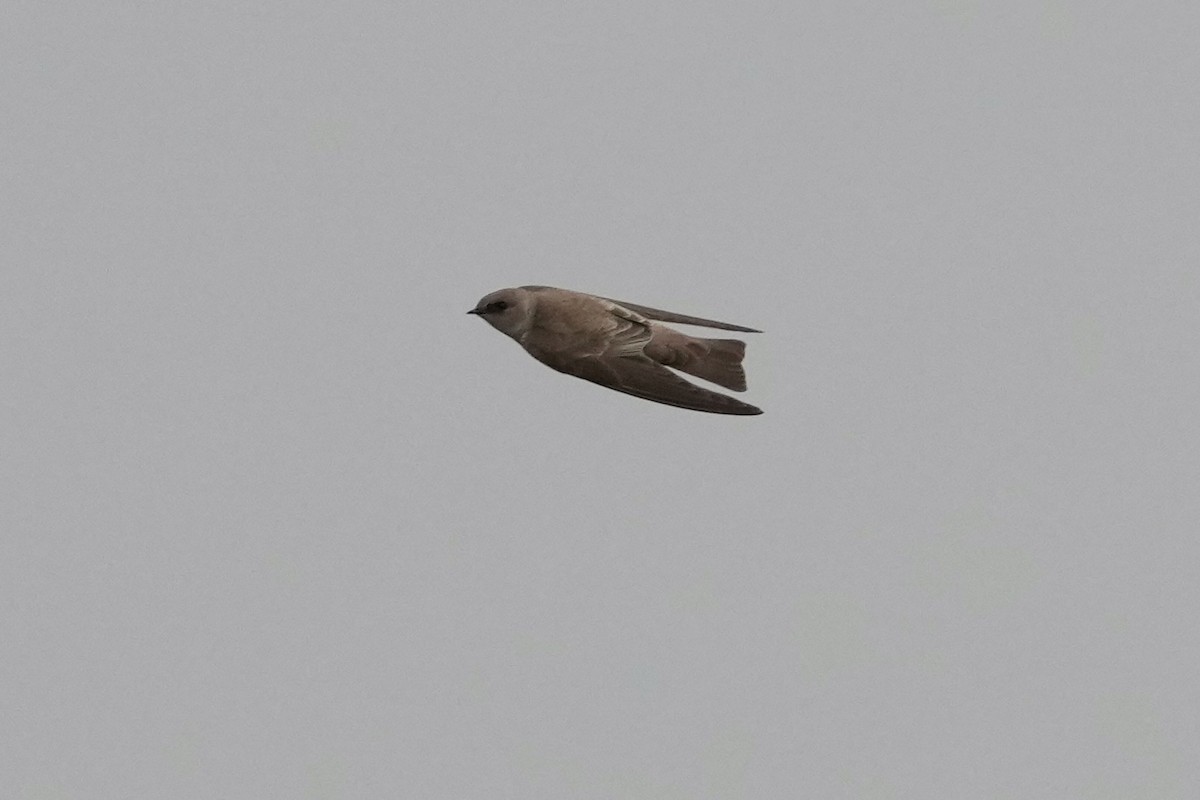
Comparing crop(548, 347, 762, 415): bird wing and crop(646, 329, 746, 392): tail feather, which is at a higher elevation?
crop(646, 329, 746, 392): tail feather

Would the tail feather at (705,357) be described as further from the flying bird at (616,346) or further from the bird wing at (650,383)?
the bird wing at (650,383)

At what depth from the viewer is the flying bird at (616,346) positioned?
21.7ft

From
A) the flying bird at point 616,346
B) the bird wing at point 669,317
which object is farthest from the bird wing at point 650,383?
the bird wing at point 669,317

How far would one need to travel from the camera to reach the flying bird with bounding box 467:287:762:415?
6.63 metres

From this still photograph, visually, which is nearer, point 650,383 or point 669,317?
point 650,383

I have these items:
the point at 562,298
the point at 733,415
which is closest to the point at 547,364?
the point at 562,298

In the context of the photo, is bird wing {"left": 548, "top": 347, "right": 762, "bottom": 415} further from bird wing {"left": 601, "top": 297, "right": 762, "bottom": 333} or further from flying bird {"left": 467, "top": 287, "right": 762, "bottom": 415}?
bird wing {"left": 601, "top": 297, "right": 762, "bottom": 333}

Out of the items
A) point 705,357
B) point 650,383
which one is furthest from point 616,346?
point 705,357

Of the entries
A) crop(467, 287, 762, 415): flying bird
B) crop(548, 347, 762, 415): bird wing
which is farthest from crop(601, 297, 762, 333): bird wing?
crop(548, 347, 762, 415): bird wing

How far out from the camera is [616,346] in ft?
22.1

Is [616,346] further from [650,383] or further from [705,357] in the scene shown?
[705,357]

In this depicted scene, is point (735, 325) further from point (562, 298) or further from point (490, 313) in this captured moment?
point (490, 313)

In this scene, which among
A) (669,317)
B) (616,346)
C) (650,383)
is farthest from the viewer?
(669,317)

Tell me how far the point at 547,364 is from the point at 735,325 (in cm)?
120
